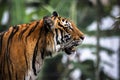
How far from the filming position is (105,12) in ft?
27.6

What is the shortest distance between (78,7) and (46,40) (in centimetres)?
502

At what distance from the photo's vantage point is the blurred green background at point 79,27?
268 inches

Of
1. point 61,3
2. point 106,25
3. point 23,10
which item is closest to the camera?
point 61,3

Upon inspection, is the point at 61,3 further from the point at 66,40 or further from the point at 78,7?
the point at 66,40

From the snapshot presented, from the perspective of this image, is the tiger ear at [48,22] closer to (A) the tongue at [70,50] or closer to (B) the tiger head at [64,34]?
(B) the tiger head at [64,34]

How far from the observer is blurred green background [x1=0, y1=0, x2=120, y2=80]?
681cm

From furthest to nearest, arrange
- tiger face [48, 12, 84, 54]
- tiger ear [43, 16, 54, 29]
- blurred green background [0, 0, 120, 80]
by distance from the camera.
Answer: blurred green background [0, 0, 120, 80] → tiger face [48, 12, 84, 54] → tiger ear [43, 16, 54, 29]

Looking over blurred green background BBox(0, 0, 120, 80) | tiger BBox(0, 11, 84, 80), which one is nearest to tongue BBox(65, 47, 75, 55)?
tiger BBox(0, 11, 84, 80)

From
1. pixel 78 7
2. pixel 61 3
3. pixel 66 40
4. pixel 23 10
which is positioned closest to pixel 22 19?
pixel 23 10

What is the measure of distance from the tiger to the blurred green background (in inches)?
97.1

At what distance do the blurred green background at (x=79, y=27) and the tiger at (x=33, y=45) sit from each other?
2467mm

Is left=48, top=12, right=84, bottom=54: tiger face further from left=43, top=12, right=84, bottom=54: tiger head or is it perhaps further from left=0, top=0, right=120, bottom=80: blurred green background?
left=0, top=0, right=120, bottom=80: blurred green background

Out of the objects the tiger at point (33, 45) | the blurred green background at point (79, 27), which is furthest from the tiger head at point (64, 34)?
the blurred green background at point (79, 27)

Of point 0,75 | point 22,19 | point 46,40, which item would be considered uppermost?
point 22,19
